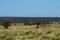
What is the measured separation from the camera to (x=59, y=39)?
19281 mm

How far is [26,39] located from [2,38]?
222 centimetres

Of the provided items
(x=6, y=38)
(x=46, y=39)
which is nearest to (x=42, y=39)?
(x=46, y=39)

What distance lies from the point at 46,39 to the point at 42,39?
368 mm

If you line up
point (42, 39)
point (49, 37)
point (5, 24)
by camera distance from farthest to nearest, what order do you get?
point (5, 24), point (49, 37), point (42, 39)

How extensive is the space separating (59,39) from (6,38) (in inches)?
176

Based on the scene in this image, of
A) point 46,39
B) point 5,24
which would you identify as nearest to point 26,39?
point 46,39

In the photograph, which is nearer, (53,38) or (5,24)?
(53,38)

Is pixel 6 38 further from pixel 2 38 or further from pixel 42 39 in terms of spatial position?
pixel 42 39

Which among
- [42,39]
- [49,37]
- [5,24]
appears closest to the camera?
[42,39]

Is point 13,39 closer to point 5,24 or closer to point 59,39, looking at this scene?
point 59,39

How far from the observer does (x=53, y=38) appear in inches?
778

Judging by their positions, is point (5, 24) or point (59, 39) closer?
point (59, 39)

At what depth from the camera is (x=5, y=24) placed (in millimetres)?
60656

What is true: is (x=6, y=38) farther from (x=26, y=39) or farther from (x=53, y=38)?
(x=53, y=38)
